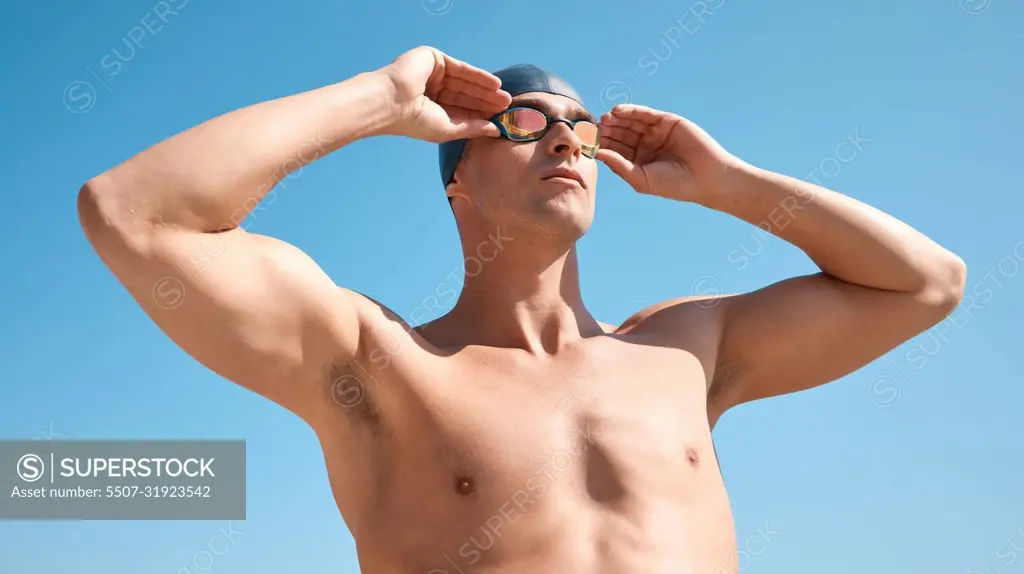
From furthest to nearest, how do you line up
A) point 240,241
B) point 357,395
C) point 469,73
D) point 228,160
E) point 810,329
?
point 810,329 → point 469,73 → point 357,395 → point 240,241 → point 228,160

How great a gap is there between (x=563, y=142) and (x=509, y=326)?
35.0 inches

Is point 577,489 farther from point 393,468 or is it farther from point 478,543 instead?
point 393,468

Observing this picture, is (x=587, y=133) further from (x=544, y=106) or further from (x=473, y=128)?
(x=473, y=128)

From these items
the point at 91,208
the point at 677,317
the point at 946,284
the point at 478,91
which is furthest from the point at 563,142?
the point at 91,208

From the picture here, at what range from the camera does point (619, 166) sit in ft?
15.1

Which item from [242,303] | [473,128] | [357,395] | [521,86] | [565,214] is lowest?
[357,395]

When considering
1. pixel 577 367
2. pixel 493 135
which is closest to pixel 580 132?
pixel 493 135

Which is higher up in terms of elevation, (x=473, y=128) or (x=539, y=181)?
(x=473, y=128)

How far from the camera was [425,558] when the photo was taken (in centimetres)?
360

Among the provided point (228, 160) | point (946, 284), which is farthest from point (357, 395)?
point (946, 284)

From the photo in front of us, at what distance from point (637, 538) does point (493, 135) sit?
1925 mm

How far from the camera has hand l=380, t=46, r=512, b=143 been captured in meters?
3.93

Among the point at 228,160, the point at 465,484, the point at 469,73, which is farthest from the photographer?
the point at 469,73

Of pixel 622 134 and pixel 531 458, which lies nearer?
pixel 531 458
